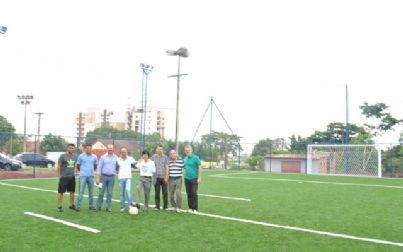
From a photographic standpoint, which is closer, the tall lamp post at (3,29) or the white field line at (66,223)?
the white field line at (66,223)

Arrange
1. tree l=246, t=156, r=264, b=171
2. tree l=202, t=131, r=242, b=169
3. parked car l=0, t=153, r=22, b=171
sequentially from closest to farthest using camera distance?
parked car l=0, t=153, r=22, b=171 < tree l=202, t=131, r=242, b=169 < tree l=246, t=156, r=264, b=171

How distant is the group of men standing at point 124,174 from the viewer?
9422mm

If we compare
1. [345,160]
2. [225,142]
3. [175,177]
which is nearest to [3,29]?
[175,177]

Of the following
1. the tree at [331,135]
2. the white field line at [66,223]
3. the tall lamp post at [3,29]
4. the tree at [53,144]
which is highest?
the tall lamp post at [3,29]

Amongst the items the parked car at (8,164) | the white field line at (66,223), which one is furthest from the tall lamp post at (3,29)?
the parked car at (8,164)

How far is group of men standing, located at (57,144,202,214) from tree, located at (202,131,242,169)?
933 inches

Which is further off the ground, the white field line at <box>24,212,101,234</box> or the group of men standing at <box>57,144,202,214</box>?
the group of men standing at <box>57,144,202,214</box>

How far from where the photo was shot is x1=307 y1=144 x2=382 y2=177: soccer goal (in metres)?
26.9

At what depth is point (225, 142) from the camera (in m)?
34.1

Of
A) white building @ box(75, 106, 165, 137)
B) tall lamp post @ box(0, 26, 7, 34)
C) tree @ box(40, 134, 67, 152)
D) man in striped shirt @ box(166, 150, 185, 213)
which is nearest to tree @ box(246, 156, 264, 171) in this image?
tree @ box(40, 134, 67, 152)

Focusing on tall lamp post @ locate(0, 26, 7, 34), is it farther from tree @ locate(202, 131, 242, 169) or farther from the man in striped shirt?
tree @ locate(202, 131, 242, 169)

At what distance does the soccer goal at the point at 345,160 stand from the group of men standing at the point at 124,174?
20.6 meters

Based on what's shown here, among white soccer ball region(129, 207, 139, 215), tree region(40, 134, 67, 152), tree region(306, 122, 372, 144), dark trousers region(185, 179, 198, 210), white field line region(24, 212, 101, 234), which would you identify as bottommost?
white field line region(24, 212, 101, 234)

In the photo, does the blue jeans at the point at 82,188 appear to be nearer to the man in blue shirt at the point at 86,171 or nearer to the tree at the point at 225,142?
the man in blue shirt at the point at 86,171
